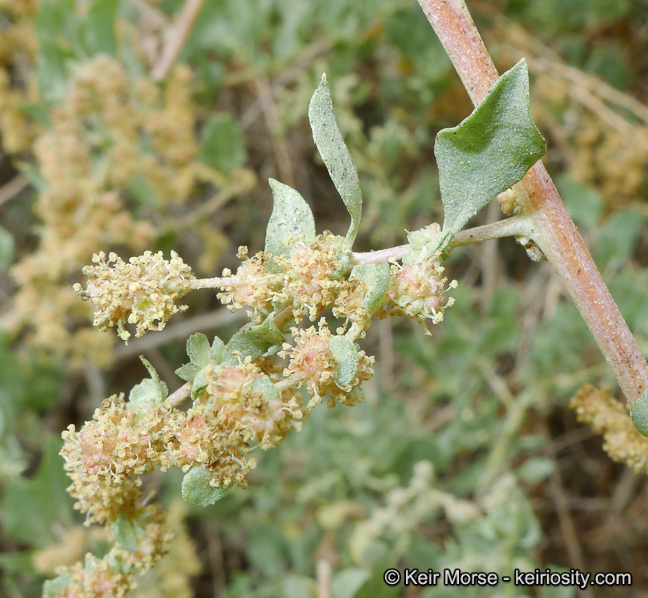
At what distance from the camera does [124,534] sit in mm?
905

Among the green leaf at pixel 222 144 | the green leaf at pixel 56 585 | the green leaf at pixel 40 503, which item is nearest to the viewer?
the green leaf at pixel 56 585

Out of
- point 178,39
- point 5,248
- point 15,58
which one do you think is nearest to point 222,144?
point 178,39

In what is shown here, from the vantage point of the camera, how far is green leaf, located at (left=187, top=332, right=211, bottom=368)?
33.0 inches

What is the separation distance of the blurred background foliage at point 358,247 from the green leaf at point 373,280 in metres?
0.80

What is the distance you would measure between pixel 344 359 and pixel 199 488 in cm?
21

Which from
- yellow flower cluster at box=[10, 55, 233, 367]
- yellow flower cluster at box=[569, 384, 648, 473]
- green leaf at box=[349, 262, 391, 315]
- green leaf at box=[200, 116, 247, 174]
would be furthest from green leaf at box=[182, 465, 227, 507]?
green leaf at box=[200, 116, 247, 174]

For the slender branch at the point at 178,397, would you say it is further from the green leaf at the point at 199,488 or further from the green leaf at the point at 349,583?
the green leaf at the point at 349,583

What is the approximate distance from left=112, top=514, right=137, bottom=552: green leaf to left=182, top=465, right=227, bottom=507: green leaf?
18 cm

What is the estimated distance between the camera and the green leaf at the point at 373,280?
2.49ft

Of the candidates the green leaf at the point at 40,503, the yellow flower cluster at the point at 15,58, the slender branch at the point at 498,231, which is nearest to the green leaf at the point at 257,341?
the slender branch at the point at 498,231

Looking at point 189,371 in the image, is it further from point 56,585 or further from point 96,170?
point 96,170

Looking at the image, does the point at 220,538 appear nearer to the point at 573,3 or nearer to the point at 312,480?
the point at 312,480

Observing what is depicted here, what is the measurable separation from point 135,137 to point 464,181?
49.1 inches

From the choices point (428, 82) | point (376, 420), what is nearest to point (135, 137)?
point (428, 82)
